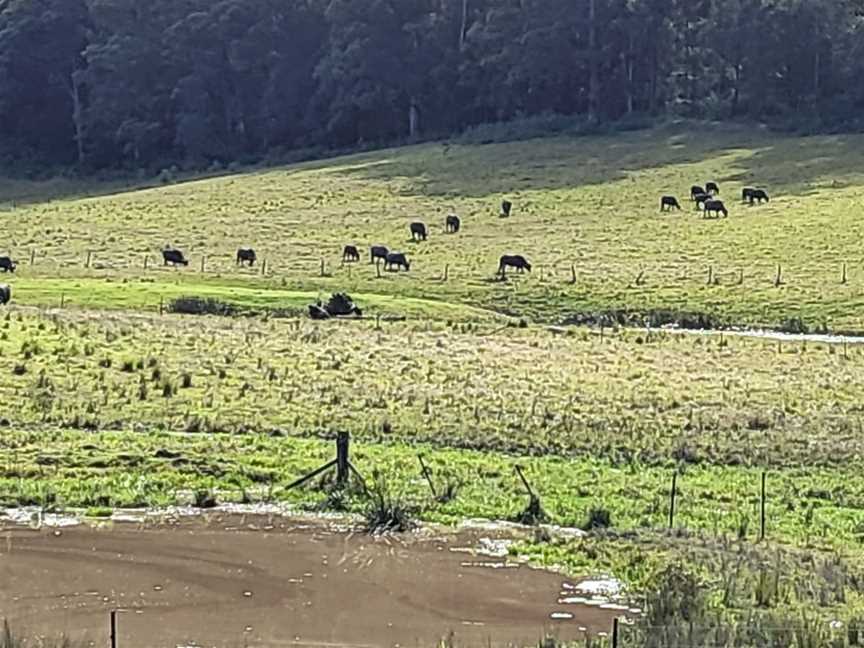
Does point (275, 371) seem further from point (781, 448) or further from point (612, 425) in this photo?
point (781, 448)

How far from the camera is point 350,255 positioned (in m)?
62.6

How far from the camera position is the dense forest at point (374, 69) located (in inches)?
3716

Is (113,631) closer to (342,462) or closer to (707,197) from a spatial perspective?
(342,462)

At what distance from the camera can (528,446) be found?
2602 cm

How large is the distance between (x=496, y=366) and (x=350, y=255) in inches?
1069

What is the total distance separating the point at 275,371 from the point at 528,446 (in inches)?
351

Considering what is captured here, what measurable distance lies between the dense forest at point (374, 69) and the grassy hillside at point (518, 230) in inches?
263

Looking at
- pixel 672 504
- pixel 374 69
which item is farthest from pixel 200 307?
pixel 374 69

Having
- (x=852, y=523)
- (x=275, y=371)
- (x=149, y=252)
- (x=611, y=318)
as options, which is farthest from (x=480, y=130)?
(x=852, y=523)

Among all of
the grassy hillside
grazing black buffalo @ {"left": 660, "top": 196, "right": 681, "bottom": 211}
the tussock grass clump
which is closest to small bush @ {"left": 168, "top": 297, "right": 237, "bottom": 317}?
the grassy hillside

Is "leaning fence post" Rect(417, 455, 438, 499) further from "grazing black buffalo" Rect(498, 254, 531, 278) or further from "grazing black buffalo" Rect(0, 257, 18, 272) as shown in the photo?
"grazing black buffalo" Rect(0, 257, 18, 272)

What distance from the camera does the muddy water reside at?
14742 mm

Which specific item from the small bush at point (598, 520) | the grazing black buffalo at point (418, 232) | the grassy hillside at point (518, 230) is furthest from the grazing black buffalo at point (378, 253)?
the small bush at point (598, 520)

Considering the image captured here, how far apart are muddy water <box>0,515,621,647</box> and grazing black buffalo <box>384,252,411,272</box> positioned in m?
40.4
